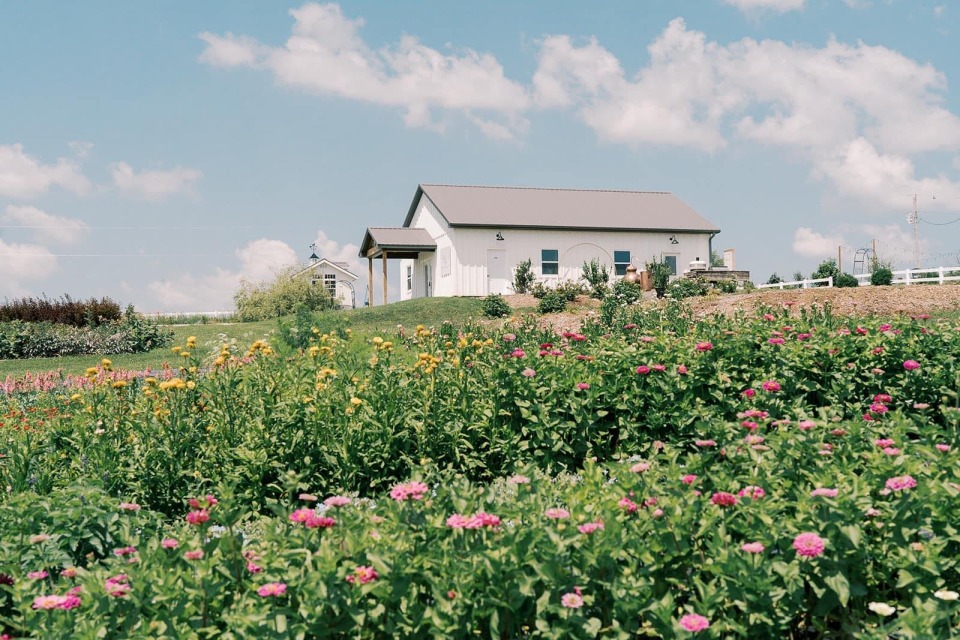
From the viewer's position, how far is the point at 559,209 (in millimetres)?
30188

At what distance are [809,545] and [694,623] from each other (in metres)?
0.53

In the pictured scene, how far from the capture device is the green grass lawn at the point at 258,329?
16.9m

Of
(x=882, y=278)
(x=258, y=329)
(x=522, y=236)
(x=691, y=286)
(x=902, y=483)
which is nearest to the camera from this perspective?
(x=902, y=483)

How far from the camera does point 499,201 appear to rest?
1187 inches

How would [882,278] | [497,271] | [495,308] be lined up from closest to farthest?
1. [495,308]
2. [882,278]
3. [497,271]

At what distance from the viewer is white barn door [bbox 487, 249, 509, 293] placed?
2758cm

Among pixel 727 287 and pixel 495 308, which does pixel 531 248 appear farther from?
pixel 495 308

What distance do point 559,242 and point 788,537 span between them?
85.2 feet

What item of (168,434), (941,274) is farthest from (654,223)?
(168,434)

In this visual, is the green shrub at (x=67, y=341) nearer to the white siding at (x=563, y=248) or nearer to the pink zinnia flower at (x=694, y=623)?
the white siding at (x=563, y=248)

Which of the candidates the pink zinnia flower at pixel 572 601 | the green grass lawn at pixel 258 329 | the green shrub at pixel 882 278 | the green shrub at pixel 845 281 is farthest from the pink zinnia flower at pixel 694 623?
the green shrub at pixel 845 281

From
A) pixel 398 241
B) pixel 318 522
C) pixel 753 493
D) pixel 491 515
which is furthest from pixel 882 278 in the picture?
pixel 318 522

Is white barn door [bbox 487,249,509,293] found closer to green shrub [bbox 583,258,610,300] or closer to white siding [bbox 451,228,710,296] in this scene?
white siding [bbox 451,228,710,296]

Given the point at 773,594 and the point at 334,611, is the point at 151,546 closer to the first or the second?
the point at 334,611
